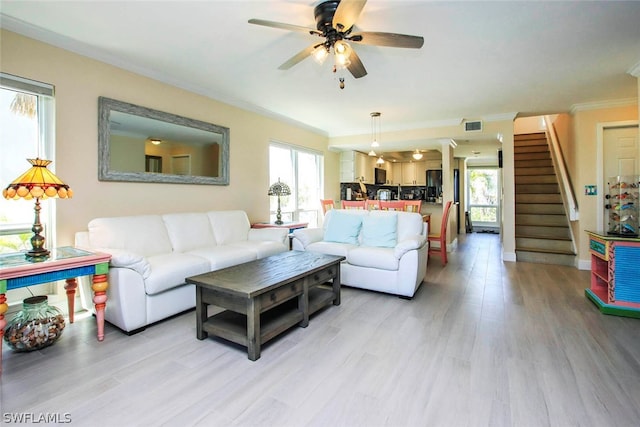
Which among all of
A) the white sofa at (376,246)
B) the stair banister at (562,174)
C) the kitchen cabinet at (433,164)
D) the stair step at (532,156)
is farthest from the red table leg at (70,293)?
the kitchen cabinet at (433,164)

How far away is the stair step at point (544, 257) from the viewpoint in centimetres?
494

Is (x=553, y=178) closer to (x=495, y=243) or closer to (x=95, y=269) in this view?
(x=495, y=243)

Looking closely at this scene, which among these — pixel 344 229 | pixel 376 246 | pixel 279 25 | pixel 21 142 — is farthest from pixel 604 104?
pixel 21 142

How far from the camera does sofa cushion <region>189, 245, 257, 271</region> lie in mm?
3076

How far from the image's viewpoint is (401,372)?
192 cm

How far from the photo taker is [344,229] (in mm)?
3982

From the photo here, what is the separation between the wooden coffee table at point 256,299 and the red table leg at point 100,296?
660mm

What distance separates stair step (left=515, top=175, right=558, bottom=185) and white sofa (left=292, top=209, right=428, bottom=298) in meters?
4.07

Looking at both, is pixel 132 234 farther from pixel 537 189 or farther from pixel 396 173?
pixel 396 173

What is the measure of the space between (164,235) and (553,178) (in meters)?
7.25

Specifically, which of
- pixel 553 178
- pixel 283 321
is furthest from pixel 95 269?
pixel 553 178

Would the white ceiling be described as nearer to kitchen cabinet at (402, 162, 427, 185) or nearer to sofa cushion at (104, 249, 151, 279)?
sofa cushion at (104, 249, 151, 279)

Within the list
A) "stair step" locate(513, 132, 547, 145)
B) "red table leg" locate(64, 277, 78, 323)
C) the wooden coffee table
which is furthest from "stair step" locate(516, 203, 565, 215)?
"red table leg" locate(64, 277, 78, 323)

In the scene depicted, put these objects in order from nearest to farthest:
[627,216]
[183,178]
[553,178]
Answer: [627,216], [183,178], [553,178]
